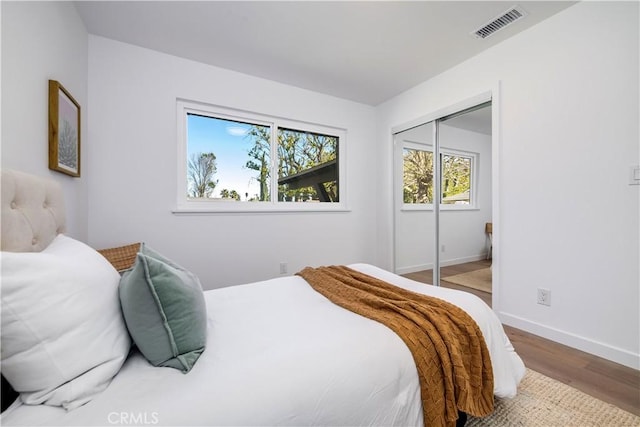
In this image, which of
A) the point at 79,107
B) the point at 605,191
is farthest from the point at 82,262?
the point at 605,191

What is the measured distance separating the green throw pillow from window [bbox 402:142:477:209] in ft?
9.70

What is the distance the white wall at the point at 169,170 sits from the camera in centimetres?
233

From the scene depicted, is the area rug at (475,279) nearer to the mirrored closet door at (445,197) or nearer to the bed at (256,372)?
the mirrored closet door at (445,197)

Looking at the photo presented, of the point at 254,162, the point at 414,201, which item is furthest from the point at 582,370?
the point at 254,162

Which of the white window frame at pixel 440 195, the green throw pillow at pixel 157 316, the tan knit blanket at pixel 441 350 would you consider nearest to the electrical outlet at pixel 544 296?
the white window frame at pixel 440 195

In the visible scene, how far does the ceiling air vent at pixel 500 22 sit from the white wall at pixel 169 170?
1757 mm

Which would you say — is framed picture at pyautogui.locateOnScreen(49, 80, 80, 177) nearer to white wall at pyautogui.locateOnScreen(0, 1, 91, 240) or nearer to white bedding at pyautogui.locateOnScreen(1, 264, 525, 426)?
white wall at pyautogui.locateOnScreen(0, 1, 91, 240)

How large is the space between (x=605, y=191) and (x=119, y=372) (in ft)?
9.34

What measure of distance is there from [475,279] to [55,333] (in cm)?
330

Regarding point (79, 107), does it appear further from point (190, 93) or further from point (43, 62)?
point (190, 93)

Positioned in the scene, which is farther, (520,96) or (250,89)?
(250,89)

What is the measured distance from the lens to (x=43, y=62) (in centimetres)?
147

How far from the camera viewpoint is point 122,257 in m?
1.83

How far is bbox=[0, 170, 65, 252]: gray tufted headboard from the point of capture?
3.18ft
